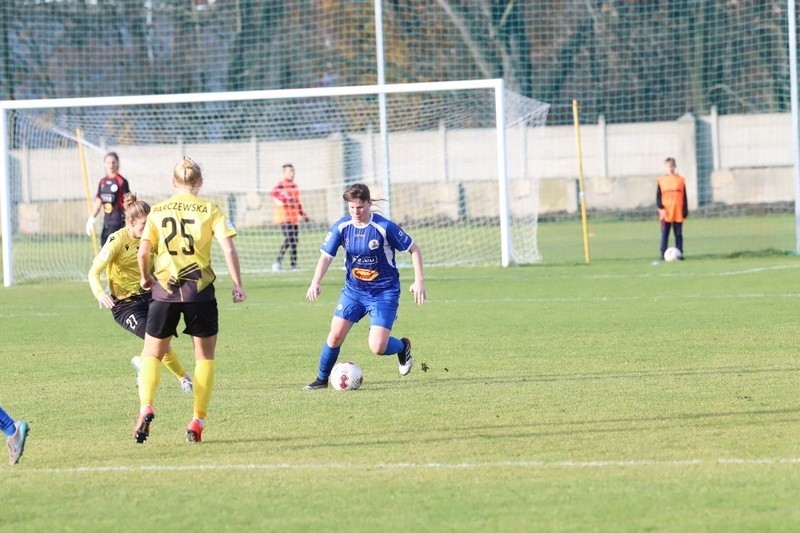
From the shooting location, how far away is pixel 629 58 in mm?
37875

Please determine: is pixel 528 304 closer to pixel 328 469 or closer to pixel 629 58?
pixel 328 469

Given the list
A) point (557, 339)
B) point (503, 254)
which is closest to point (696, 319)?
point (557, 339)

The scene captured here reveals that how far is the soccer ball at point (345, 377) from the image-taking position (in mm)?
9469

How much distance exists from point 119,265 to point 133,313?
40 centimetres

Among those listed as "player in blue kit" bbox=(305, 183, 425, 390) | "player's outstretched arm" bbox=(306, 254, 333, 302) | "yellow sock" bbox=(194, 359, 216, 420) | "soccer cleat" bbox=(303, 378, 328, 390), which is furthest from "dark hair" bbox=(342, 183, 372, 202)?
"yellow sock" bbox=(194, 359, 216, 420)

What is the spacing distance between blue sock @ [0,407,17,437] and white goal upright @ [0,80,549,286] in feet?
37.6

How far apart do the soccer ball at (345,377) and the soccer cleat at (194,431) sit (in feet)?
6.59

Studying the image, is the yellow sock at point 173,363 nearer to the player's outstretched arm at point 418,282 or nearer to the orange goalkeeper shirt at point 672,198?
the player's outstretched arm at point 418,282

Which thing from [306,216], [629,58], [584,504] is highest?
[629,58]

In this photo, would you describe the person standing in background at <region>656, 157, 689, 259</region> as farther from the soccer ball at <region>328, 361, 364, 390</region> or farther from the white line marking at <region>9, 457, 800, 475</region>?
the white line marking at <region>9, 457, 800, 475</region>

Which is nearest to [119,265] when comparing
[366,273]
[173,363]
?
[173,363]

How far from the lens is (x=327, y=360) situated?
31.7ft

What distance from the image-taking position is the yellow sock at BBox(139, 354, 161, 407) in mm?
7578

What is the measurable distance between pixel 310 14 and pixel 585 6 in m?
8.30
